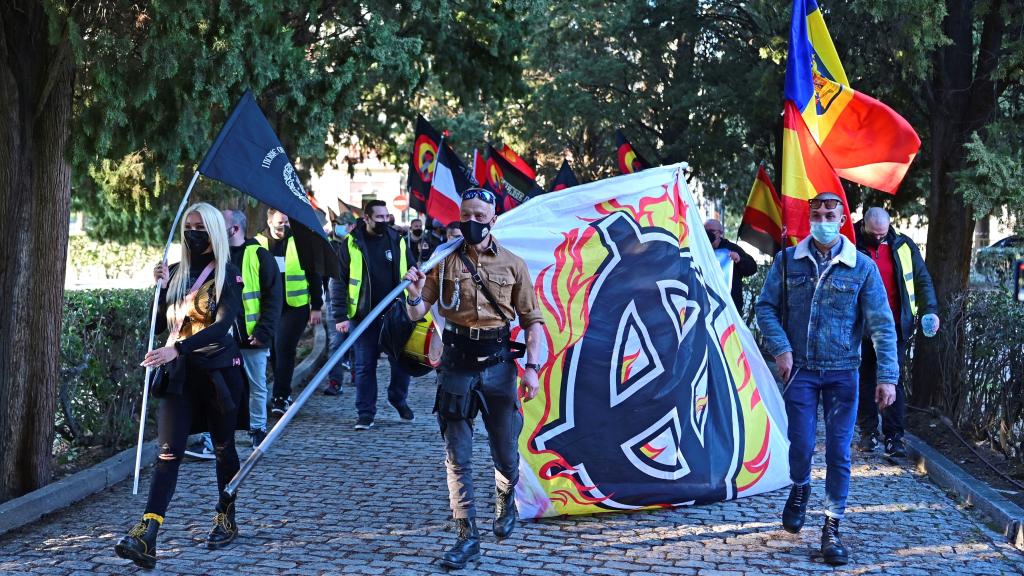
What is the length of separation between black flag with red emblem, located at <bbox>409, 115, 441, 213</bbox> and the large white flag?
7552 mm

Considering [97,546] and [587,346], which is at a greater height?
[587,346]

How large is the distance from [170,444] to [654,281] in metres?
2.92

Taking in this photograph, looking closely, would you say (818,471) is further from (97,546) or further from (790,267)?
(97,546)

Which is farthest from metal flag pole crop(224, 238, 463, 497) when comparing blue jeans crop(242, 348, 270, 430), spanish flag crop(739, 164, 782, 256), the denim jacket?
spanish flag crop(739, 164, 782, 256)

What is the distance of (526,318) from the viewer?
5.72 meters

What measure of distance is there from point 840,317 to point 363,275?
499 centimetres

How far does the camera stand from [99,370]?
7.92 m

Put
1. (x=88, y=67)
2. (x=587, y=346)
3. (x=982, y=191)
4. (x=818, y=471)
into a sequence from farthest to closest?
(x=982, y=191) < (x=818, y=471) < (x=88, y=67) < (x=587, y=346)

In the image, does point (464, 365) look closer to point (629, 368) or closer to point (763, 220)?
point (629, 368)

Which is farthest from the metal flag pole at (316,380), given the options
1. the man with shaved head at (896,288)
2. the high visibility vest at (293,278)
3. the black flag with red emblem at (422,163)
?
the black flag with red emblem at (422,163)

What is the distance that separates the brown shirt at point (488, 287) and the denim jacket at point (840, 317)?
1319 millimetres

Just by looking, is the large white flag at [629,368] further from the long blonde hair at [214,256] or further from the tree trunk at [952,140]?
the tree trunk at [952,140]

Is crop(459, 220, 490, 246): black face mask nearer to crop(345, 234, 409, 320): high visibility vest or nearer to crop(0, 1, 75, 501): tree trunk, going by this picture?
crop(0, 1, 75, 501): tree trunk

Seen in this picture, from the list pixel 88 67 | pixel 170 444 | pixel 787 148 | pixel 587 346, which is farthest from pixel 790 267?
pixel 88 67
